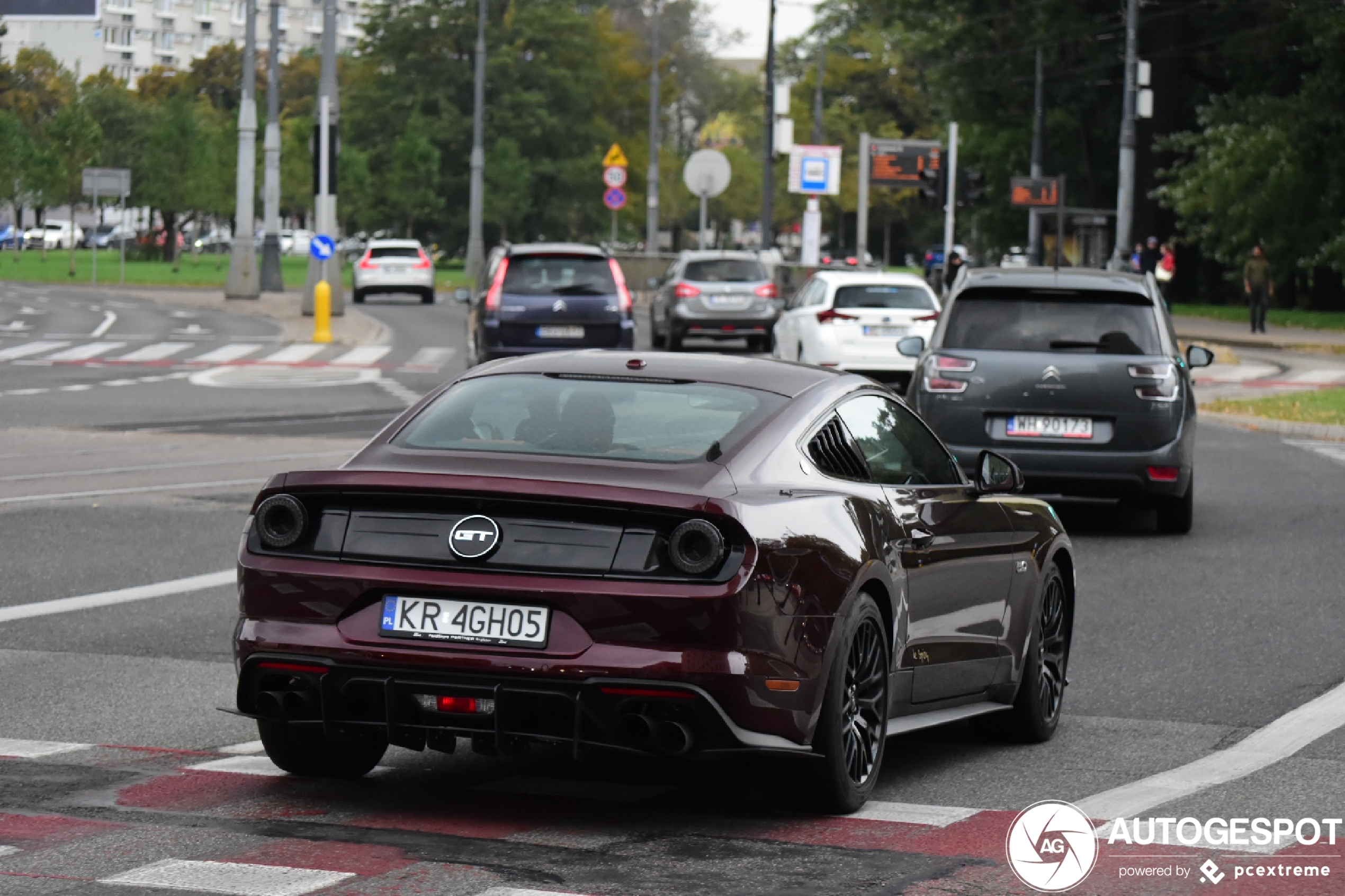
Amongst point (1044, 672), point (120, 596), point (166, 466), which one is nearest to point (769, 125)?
point (166, 466)

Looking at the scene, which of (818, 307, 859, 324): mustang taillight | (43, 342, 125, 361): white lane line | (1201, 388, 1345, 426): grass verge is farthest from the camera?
(43, 342, 125, 361): white lane line

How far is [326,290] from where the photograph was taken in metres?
38.0

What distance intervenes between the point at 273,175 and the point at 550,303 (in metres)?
26.7

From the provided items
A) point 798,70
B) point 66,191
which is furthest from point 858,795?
point 798,70

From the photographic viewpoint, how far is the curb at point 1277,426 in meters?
24.0

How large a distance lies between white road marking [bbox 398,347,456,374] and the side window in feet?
77.0

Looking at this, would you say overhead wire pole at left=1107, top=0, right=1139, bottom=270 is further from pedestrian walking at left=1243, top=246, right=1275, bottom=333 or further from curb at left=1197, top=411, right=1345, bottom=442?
curb at left=1197, top=411, right=1345, bottom=442

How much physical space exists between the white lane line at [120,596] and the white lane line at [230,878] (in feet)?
16.6

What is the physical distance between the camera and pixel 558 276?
88.4 ft

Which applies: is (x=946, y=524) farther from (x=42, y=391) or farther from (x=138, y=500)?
(x=42, y=391)

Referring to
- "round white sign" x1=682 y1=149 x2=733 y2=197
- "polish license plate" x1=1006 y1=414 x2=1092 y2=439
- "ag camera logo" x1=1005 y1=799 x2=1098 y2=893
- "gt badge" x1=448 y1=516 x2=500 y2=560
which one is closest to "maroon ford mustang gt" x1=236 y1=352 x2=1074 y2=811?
"gt badge" x1=448 y1=516 x2=500 y2=560

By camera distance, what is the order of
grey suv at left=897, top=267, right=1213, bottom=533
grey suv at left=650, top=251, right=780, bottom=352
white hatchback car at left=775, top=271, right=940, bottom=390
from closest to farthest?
grey suv at left=897, top=267, right=1213, bottom=533, white hatchback car at left=775, top=271, right=940, bottom=390, grey suv at left=650, top=251, right=780, bottom=352

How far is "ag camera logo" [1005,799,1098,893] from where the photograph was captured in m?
5.84

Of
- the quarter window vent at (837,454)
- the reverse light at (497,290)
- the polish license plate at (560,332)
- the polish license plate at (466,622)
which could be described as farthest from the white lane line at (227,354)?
the polish license plate at (466,622)
